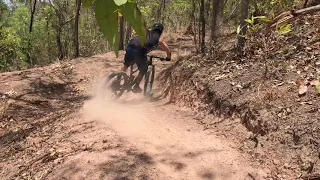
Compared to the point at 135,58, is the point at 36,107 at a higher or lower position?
lower

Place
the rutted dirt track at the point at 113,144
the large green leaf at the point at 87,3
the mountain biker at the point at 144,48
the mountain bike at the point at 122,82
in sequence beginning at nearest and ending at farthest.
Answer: the large green leaf at the point at 87,3 < the rutted dirt track at the point at 113,144 < the mountain biker at the point at 144,48 < the mountain bike at the point at 122,82

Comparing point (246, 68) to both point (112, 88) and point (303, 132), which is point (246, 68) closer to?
point (303, 132)

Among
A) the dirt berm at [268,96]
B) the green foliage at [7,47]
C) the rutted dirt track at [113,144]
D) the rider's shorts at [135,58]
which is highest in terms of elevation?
the green foliage at [7,47]

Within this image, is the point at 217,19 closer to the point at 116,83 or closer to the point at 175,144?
the point at 116,83

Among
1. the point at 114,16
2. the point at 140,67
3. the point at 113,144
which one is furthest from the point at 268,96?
the point at 114,16

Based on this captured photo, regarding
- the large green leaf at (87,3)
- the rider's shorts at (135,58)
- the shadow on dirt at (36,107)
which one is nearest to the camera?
the large green leaf at (87,3)

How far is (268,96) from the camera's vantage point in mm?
3912

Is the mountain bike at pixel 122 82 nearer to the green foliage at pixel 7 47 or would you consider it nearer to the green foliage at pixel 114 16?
the green foliage at pixel 114 16

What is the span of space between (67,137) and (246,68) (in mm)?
3055

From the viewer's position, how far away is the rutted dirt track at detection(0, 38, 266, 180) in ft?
10.8

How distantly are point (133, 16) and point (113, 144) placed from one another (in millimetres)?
3361

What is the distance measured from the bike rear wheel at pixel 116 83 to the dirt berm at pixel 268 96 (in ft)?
3.82

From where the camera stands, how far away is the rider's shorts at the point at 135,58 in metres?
6.23

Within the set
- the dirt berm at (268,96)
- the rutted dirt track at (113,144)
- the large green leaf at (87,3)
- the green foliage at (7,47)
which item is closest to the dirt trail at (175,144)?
the rutted dirt track at (113,144)
